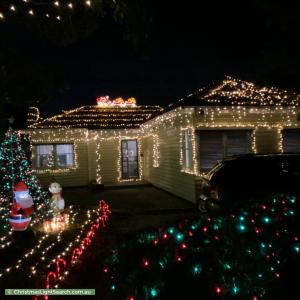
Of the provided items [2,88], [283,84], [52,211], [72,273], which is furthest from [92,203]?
[283,84]

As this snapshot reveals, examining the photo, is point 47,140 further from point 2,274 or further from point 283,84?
point 2,274

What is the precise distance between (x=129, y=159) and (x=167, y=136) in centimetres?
581

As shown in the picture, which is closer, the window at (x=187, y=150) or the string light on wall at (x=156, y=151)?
the window at (x=187, y=150)

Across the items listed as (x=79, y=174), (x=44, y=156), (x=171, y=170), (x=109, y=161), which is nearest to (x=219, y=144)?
(x=171, y=170)

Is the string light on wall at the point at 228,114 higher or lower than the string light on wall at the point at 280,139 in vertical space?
higher

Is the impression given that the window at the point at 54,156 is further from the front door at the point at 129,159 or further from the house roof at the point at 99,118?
the front door at the point at 129,159

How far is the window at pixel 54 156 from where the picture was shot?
1991 cm

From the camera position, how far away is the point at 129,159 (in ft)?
69.6

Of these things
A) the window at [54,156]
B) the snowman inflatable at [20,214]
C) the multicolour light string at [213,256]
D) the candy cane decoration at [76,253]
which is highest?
the window at [54,156]

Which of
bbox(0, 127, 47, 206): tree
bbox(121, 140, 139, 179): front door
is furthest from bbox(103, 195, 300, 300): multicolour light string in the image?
bbox(121, 140, 139, 179): front door

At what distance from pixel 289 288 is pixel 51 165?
704 inches

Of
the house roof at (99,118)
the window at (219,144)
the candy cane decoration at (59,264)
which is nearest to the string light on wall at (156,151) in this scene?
the house roof at (99,118)

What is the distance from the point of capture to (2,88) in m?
5.29

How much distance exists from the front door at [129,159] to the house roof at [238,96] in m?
7.72
